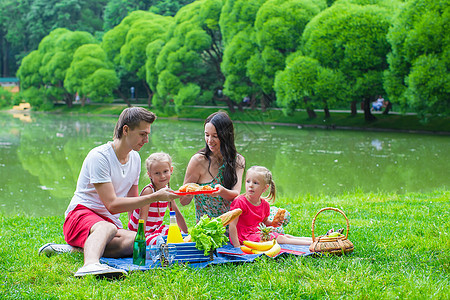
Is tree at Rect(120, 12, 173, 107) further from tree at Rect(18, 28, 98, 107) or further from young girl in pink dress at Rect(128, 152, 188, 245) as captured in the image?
young girl in pink dress at Rect(128, 152, 188, 245)

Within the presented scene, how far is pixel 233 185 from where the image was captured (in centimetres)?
453

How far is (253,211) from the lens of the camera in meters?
4.43

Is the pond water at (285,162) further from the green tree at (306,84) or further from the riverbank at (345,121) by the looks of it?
the green tree at (306,84)

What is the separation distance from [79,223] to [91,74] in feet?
128

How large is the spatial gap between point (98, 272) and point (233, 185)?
1.56 m

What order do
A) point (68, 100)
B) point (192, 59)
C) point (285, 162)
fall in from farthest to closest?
point (68, 100), point (192, 59), point (285, 162)

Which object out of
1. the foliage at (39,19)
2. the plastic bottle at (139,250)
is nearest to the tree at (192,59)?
the foliage at (39,19)

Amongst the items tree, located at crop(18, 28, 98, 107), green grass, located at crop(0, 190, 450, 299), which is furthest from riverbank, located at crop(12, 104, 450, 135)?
green grass, located at crop(0, 190, 450, 299)

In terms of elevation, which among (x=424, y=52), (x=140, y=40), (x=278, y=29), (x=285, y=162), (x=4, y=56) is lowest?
(x=285, y=162)

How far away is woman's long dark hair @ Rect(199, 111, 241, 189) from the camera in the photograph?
14.5ft

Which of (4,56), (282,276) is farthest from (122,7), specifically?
(282,276)

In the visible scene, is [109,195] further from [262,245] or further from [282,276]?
[282,276]

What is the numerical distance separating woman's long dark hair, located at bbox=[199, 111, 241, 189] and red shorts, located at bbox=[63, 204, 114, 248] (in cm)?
109

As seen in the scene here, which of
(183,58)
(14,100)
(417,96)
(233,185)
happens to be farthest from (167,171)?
(14,100)
